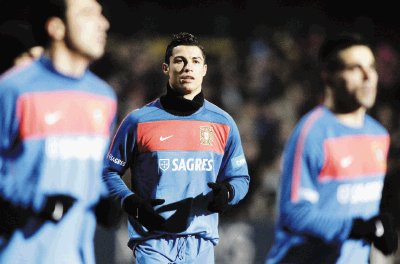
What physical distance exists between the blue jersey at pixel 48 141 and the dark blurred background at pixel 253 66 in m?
4.66

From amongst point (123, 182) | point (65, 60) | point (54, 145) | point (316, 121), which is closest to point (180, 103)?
point (123, 182)

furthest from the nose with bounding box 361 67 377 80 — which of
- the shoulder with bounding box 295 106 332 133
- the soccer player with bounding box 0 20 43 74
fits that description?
the soccer player with bounding box 0 20 43 74

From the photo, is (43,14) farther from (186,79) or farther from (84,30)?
(186,79)

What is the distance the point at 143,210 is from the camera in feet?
20.2

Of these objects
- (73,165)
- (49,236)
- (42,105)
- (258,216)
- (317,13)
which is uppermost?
(317,13)

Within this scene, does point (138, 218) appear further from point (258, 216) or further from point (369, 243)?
point (258, 216)

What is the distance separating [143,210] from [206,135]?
83 cm

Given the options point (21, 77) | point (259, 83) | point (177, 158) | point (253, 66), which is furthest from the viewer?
point (253, 66)

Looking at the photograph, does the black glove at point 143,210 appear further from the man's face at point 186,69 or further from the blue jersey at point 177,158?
the man's face at point 186,69

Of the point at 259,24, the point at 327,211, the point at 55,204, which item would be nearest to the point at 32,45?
the point at 55,204

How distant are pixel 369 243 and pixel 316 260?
0.35 metres

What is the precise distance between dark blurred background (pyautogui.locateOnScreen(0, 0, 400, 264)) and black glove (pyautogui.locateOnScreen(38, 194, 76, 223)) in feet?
15.7

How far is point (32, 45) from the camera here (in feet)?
19.6

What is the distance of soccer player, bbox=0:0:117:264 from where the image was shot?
4.59 m
